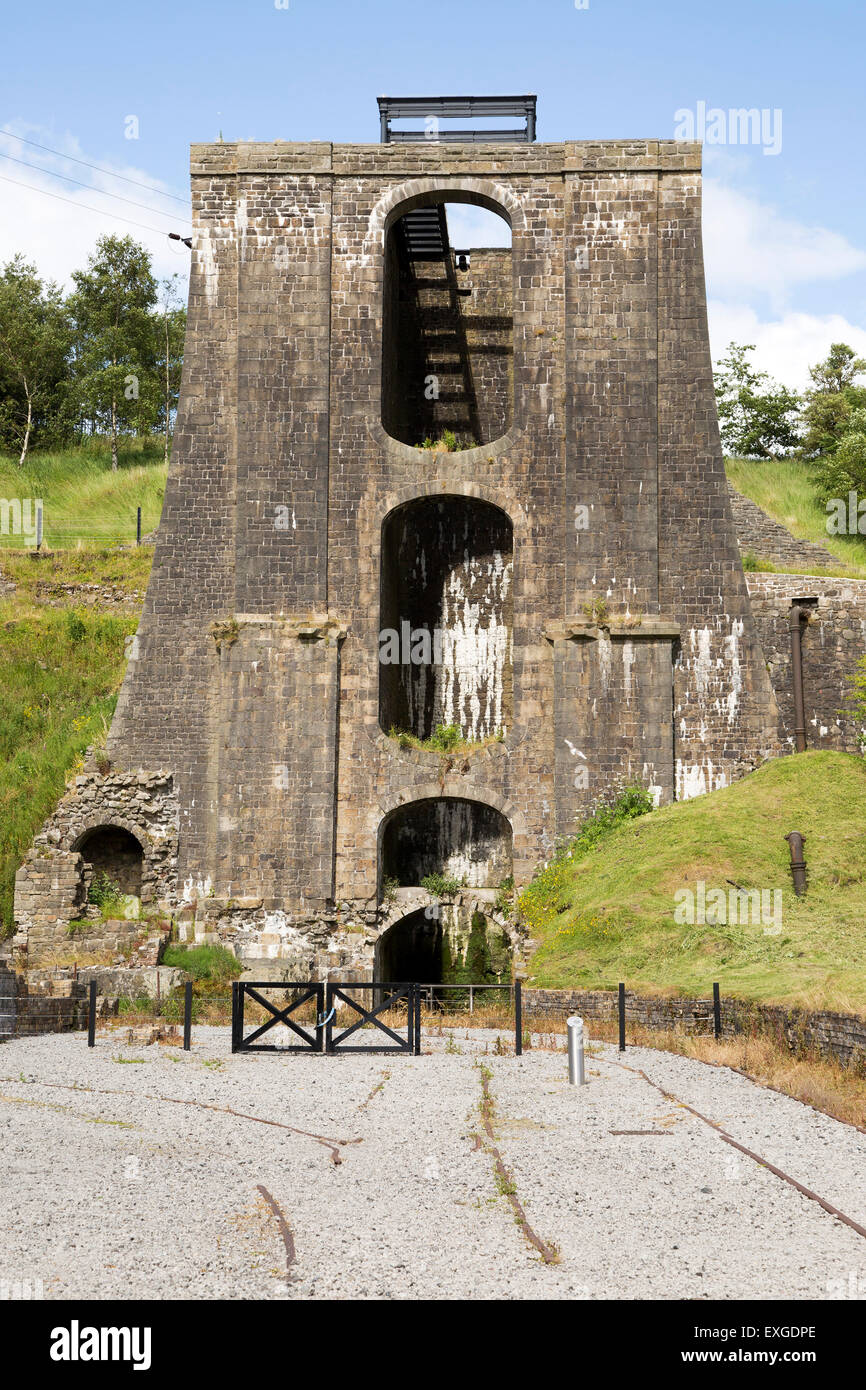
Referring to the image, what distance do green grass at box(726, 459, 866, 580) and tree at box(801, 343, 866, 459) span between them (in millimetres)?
1482

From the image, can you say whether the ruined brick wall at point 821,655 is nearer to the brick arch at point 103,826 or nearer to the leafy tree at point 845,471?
the brick arch at point 103,826

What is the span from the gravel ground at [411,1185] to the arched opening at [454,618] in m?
14.8

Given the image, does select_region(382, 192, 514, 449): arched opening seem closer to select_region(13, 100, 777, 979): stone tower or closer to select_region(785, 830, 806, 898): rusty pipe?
select_region(13, 100, 777, 979): stone tower

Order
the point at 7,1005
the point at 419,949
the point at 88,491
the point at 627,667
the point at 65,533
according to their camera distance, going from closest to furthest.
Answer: the point at 7,1005 → the point at 627,667 → the point at 419,949 → the point at 65,533 → the point at 88,491

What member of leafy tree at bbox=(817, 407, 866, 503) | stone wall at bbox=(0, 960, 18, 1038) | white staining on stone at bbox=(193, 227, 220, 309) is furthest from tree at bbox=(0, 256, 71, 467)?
stone wall at bbox=(0, 960, 18, 1038)

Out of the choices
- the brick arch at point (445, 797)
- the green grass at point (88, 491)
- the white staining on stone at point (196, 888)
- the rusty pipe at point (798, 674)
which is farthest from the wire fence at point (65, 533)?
the rusty pipe at point (798, 674)

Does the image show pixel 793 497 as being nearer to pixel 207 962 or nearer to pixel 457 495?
pixel 457 495

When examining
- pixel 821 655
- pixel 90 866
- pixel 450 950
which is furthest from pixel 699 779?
pixel 90 866

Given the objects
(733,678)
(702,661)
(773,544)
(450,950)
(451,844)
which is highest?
(773,544)

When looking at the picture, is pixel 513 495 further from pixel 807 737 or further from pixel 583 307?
pixel 807 737

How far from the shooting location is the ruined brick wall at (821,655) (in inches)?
1165

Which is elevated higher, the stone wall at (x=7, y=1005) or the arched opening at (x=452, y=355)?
the arched opening at (x=452, y=355)

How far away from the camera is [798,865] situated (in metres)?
24.2

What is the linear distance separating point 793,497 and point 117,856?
28449 millimetres
